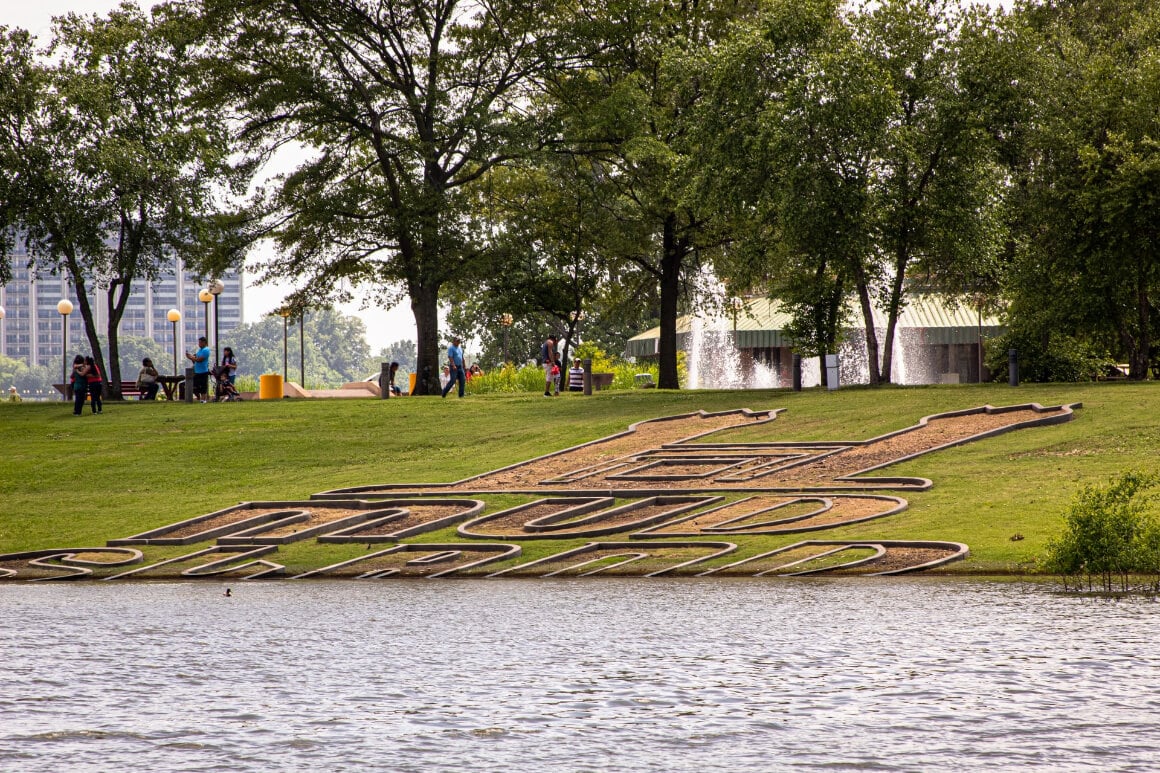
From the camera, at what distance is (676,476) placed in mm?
21234

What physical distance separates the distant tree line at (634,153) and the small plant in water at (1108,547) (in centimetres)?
2099

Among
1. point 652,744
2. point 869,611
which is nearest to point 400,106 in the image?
point 869,611

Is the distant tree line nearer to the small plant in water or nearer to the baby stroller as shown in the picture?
the baby stroller

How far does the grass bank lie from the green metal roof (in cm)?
1848

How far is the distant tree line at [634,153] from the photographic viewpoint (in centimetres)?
3400

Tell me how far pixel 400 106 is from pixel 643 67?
8137mm

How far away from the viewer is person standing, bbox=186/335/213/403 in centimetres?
3888

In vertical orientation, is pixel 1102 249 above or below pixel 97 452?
above

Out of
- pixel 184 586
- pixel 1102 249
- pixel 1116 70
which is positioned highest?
pixel 1116 70

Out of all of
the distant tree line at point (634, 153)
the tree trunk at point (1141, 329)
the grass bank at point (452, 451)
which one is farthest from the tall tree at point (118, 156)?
the tree trunk at point (1141, 329)

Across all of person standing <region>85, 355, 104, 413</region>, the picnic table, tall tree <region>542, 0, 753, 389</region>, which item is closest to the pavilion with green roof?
tall tree <region>542, 0, 753, 389</region>

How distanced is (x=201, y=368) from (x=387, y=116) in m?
9.78

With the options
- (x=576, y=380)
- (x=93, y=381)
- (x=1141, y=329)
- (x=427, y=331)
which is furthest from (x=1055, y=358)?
(x=93, y=381)

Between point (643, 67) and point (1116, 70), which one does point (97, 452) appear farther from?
point (1116, 70)
